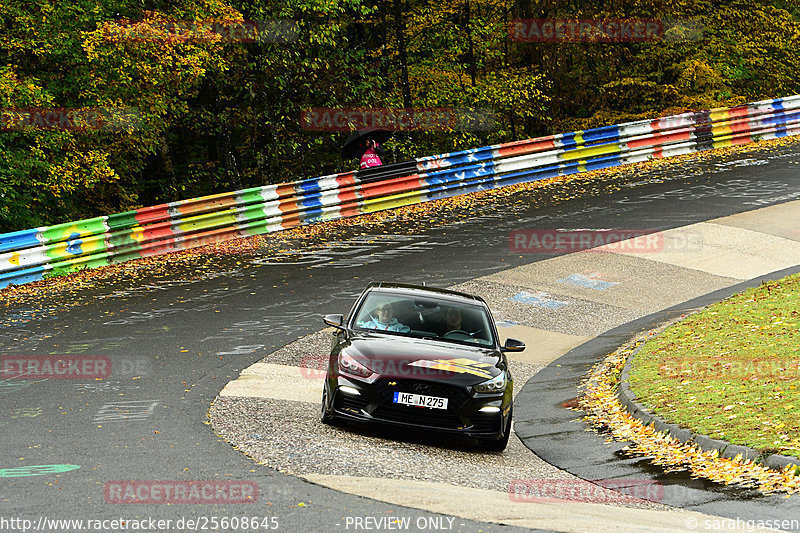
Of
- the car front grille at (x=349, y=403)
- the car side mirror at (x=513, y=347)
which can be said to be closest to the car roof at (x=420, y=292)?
the car side mirror at (x=513, y=347)

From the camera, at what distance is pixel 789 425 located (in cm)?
959

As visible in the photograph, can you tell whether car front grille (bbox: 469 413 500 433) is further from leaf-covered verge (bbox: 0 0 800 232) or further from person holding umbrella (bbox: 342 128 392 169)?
person holding umbrella (bbox: 342 128 392 169)

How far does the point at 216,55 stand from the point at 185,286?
791 cm

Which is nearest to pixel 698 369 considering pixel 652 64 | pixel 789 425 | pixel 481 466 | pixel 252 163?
pixel 789 425

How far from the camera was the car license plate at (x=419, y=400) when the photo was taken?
974 cm

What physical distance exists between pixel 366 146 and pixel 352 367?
1703 cm

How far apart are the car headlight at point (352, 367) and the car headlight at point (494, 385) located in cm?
111

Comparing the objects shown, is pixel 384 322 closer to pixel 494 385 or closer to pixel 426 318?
pixel 426 318

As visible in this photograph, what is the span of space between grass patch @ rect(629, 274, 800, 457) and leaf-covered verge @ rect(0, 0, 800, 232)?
1271 cm

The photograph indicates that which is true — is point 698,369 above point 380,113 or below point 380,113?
below

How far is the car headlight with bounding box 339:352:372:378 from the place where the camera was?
9.91 meters

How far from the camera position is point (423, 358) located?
10.1 meters

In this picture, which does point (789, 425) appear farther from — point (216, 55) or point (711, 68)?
point (711, 68)

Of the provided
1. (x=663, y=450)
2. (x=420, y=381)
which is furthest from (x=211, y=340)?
(x=663, y=450)
